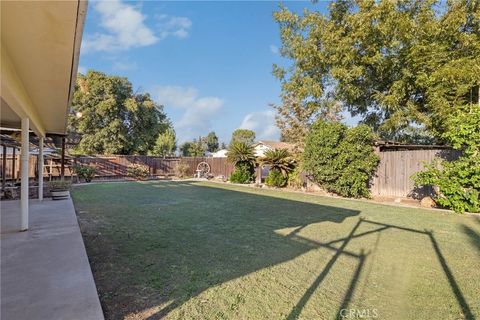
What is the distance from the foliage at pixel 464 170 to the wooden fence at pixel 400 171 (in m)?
1.18

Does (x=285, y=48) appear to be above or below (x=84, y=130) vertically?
above

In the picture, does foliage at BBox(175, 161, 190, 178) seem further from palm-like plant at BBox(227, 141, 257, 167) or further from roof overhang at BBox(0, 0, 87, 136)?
roof overhang at BBox(0, 0, 87, 136)

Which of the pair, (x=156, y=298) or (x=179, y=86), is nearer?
(x=156, y=298)

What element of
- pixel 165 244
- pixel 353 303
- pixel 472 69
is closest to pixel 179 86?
pixel 472 69

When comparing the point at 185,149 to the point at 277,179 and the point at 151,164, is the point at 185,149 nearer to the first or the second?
the point at 151,164

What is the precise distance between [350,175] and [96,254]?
29.3 ft

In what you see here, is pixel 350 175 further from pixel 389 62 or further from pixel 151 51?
pixel 151 51

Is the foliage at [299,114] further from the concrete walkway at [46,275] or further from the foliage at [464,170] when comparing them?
the concrete walkway at [46,275]

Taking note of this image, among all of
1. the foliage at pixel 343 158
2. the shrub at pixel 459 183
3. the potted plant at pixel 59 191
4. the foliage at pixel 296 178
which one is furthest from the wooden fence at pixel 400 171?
the potted plant at pixel 59 191

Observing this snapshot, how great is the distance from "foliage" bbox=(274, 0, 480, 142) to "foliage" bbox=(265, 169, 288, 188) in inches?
85.9

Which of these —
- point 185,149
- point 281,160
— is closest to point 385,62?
point 281,160

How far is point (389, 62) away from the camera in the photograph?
12.1 m

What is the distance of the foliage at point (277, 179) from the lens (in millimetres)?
14047

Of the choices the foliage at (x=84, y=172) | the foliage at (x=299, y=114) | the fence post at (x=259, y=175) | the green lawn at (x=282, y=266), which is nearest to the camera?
the green lawn at (x=282, y=266)
